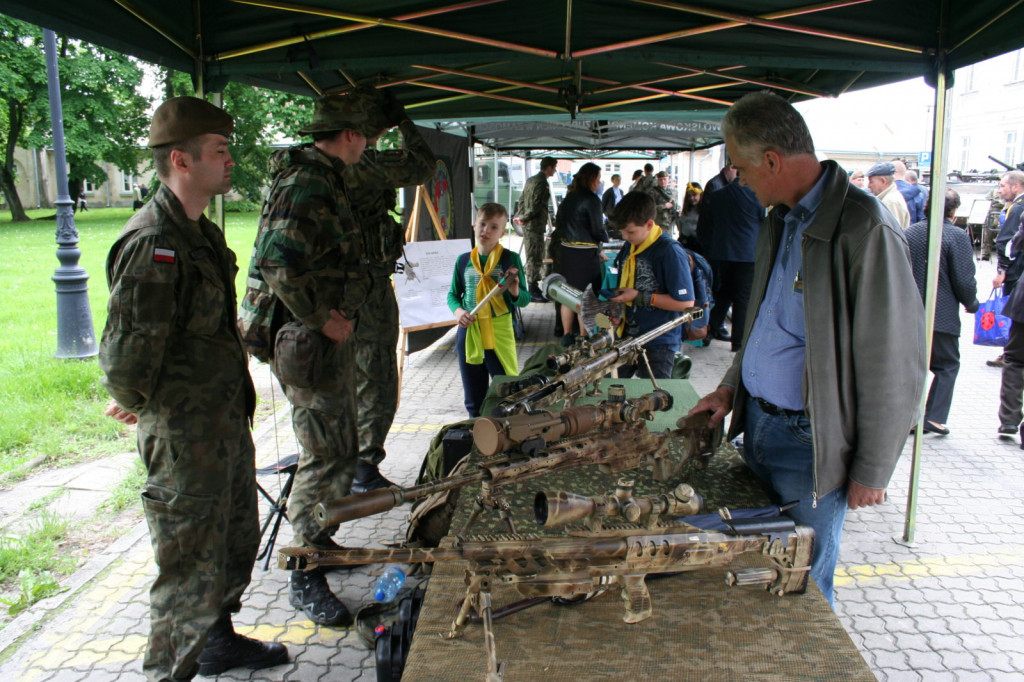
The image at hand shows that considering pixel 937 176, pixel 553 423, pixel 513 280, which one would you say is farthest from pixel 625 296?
pixel 553 423

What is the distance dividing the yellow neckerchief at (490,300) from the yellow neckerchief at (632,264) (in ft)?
3.34

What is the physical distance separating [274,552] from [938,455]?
215 inches

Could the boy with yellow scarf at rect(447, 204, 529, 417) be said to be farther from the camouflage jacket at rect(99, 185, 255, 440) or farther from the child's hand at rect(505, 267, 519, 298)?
the camouflage jacket at rect(99, 185, 255, 440)

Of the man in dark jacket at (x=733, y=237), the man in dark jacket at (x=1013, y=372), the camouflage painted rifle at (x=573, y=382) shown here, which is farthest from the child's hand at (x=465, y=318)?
the man in dark jacket at (x=1013, y=372)

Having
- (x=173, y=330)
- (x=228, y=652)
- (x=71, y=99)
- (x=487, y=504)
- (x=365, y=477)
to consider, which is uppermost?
A: (x=71, y=99)

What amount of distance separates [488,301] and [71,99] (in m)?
34.5

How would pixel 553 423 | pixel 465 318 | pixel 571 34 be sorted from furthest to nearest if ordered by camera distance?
pixel 465 318, pixel 571 34, pixel 553 423

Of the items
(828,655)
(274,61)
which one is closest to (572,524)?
(828,655)

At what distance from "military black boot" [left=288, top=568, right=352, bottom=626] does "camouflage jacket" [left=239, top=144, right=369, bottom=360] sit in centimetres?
122

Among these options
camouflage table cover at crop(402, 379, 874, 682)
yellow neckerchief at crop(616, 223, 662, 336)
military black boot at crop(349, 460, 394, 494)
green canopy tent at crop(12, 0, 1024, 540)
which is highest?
green canopy tent at crop(12, 0, 1024, 540)

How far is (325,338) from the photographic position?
3318 mm

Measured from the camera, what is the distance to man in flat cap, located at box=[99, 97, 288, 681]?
237 cm

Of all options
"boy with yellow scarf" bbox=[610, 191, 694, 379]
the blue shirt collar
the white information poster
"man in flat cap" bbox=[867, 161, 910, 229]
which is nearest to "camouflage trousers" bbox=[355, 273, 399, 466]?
"boy with yellow scarf" bbox=[610, 191, 694, 379]

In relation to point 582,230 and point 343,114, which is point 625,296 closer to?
point 343,114
